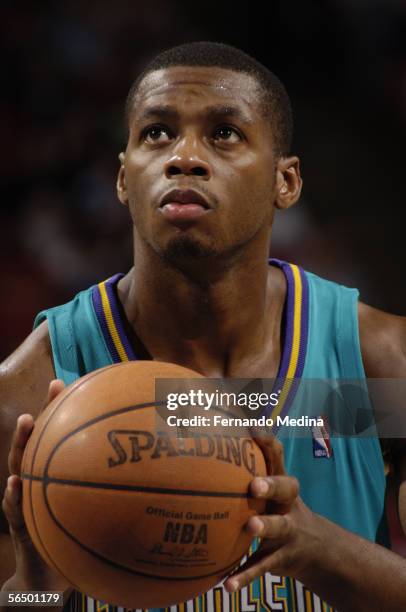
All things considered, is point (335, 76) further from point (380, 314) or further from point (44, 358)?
point (44, 358)

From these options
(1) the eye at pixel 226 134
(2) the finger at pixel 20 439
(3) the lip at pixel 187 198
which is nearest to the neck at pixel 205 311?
(3) the lip at pixel 187 198

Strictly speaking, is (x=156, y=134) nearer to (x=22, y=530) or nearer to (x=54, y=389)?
(x=54, y=389)

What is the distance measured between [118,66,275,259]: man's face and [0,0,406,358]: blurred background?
2.55 meters

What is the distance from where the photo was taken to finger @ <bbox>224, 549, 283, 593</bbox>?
1799mm

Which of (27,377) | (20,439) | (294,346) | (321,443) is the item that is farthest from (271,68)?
(20,439)

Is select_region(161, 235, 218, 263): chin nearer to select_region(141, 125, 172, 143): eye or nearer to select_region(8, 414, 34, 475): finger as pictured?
select_region(141, 125, 172, 143): eye

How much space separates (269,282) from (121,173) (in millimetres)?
611

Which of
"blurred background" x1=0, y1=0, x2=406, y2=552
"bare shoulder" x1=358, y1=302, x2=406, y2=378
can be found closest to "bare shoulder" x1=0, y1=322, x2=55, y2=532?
"bare shoulder" x1=358, y1=302, x2=406, y2=378

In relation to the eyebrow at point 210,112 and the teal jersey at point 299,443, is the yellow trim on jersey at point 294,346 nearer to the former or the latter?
the teal jersey at point 299,443

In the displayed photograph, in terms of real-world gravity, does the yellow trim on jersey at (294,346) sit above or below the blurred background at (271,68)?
below

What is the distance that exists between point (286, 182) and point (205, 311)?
1.69ft

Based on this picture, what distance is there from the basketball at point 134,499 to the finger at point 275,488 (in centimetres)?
3
